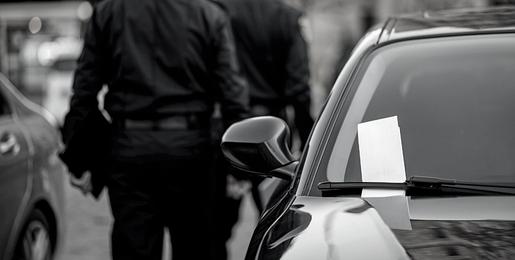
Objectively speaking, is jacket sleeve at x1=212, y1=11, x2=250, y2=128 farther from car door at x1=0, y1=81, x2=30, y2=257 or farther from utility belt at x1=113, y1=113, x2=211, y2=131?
car door at x1=0, y1=81, x2=30, y2=257

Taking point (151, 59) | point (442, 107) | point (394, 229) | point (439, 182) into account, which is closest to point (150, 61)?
point (151, 59)

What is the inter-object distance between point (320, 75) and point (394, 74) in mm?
24369

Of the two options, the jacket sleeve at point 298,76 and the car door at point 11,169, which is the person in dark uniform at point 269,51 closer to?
the jacket sleeve at point 298,76

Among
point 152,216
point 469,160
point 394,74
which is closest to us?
point 469,160

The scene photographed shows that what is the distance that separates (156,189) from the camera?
441 centimetres

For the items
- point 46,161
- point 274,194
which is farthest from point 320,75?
point 274,194

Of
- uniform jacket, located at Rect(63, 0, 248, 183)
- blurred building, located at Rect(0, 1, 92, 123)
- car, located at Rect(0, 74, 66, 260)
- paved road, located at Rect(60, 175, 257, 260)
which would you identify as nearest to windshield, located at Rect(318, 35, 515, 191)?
uniform jacket, located at Rect(63, 0, 248, 183)

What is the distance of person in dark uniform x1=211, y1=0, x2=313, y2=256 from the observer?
19.3 ft

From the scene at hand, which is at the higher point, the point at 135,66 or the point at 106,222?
the point at 135,66

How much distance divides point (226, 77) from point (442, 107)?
160 centimetres

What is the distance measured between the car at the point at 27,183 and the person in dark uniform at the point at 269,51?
1.18 meters

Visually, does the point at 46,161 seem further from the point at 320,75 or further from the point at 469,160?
the point at 320,75

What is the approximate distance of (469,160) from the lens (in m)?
3.02

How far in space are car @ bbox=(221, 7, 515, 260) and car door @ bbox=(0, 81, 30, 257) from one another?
5.71 ft
